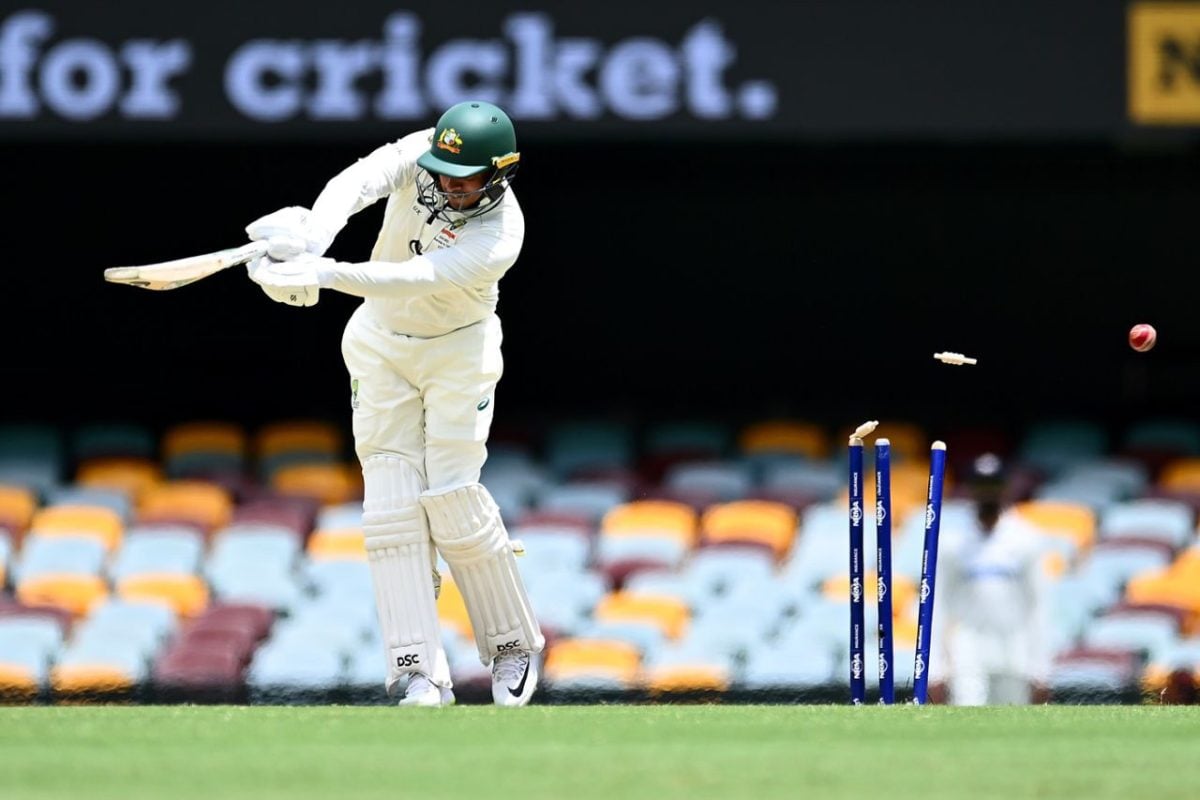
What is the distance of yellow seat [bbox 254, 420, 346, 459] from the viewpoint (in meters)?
11.3

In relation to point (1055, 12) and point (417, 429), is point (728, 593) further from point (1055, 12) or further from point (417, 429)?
point (417, 429)

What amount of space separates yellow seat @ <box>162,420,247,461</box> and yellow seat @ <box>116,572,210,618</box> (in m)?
1.17

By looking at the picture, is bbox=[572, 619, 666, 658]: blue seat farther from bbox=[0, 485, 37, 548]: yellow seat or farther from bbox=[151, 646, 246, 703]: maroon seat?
bbox=[0, 485, 37, 548]: yellow seat

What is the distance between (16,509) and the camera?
10.8 metres

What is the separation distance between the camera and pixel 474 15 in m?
10.2

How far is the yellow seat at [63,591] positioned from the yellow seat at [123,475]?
80 centimetres

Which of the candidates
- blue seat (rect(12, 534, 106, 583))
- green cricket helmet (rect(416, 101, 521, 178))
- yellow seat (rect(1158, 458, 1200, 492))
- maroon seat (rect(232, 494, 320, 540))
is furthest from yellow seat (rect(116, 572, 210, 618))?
yellow seat (rect(1158, 458, 1200, 492))

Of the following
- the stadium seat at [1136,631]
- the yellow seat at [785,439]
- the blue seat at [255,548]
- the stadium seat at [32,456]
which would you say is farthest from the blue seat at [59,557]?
the stadium seat at [1136,631]

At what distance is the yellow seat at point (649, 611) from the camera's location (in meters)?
9.80

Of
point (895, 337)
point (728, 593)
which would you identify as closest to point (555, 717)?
point (728, 593)

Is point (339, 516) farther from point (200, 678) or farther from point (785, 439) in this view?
point (785, 439)

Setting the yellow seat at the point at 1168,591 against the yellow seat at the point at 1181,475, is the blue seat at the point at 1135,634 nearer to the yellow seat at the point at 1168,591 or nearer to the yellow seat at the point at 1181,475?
the yellow seat at the point at 1168,591

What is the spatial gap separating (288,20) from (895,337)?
11.4 ft

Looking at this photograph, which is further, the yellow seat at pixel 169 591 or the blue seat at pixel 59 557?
the blue seat at pixel 59 557
